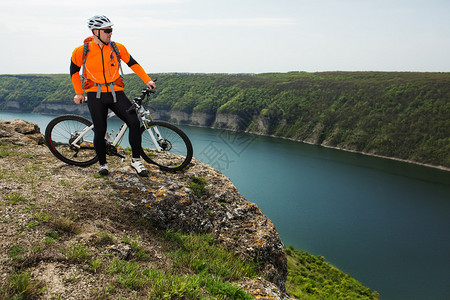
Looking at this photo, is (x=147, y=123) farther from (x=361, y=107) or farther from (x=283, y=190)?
(x=361, y=107)

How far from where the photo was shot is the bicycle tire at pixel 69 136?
19.6ft

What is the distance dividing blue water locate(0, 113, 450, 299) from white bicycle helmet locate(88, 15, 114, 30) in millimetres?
9526

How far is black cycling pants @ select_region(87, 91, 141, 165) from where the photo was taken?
17.3 feet

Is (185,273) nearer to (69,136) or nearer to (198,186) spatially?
(198,186)

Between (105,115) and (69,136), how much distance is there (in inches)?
62.5

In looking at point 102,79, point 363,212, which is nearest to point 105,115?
point 102,79

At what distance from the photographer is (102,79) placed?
516 centimetres

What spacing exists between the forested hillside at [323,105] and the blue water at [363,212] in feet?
61.5

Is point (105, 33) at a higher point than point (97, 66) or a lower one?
higher

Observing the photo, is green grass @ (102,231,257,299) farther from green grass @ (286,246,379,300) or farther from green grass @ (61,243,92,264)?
green grass @ (286,246,379,300)

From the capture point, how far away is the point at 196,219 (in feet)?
17.5

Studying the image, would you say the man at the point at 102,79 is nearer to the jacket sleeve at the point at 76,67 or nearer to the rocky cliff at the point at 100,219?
the jacket sleeve at the point at 76,67

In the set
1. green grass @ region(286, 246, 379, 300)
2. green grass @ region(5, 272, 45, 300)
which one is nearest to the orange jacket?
green grass @ region(5, 272, 45, 300)

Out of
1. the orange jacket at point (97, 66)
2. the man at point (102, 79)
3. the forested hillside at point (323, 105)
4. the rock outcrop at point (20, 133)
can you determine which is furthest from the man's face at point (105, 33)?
the forested hillside at point (323, 105)
